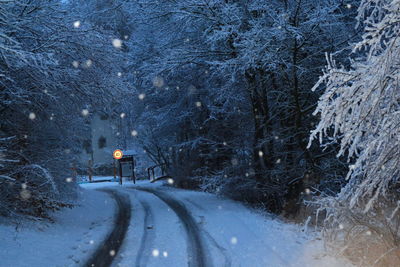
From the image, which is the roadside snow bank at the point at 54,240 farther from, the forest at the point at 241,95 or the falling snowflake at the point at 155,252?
the falling snowflake at the point at 155,252

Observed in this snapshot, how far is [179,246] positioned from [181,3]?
26.4ft

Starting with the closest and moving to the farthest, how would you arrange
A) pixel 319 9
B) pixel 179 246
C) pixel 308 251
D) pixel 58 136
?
pixel 308 251
pixel 179 246
pixel 319 9
pixel 58 136

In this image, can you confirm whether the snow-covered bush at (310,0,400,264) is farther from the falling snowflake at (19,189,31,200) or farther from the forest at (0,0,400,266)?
the falling snowflake at (19,189,31,200)

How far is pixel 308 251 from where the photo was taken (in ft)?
23.8

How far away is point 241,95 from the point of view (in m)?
14.2

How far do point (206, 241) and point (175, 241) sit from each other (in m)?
0.72

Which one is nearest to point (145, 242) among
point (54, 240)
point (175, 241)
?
point (175, 241)

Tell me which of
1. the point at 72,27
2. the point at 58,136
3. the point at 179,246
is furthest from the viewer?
the point at 58,136

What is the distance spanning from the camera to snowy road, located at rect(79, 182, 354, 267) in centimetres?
689

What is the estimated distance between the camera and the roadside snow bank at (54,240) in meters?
7.02

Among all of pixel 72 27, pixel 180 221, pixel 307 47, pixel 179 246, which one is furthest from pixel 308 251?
pixel 72 27

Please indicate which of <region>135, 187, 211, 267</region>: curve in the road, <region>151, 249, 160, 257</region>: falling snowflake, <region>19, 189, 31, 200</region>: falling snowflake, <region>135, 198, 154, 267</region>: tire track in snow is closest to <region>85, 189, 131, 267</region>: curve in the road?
<region>135, 198, 154, 267</region>: tire track in snow

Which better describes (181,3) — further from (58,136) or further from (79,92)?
(58,136)

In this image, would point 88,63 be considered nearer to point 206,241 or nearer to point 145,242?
point 145,242
